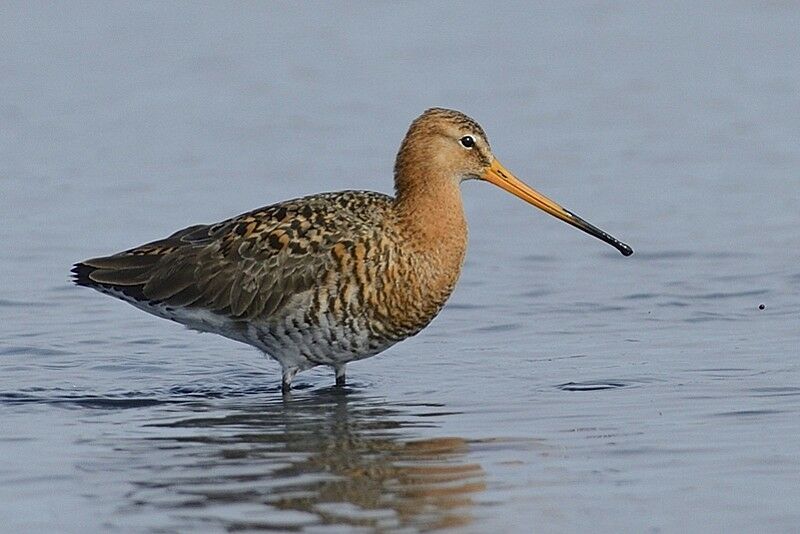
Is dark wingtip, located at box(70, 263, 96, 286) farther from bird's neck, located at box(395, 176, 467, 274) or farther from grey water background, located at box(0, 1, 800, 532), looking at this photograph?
bird's neck, located at box(395, 176, 467, 274)

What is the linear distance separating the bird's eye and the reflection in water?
166cm

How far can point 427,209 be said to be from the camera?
37.7ft

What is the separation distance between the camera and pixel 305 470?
31.2 feet

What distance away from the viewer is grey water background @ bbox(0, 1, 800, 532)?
9148mm

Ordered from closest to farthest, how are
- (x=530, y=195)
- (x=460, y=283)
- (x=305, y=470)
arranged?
(x=305, y=470), (x=530, y=195), (x=460, y=283)

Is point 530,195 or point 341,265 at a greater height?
point 530,195

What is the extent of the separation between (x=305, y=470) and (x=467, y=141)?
9.65 feet

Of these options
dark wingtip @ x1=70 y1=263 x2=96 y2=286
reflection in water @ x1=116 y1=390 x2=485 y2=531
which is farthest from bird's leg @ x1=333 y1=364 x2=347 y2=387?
dark wingtip @ x1=70 y1=263 x2=96 y2=286

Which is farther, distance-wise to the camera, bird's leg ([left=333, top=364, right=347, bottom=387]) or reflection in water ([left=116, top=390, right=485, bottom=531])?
bird's leg ([left=333, top=364, right=347, bottom=387])

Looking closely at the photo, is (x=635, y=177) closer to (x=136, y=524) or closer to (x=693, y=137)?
(x=693, y=137)

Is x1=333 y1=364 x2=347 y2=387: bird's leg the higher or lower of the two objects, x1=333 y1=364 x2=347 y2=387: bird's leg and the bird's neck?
the lower

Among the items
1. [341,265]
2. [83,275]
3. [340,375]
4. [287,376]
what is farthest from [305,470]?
[83,275]

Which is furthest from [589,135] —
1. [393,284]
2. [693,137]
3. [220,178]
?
[393,284]

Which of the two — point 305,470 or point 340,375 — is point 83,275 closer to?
point 340,375
